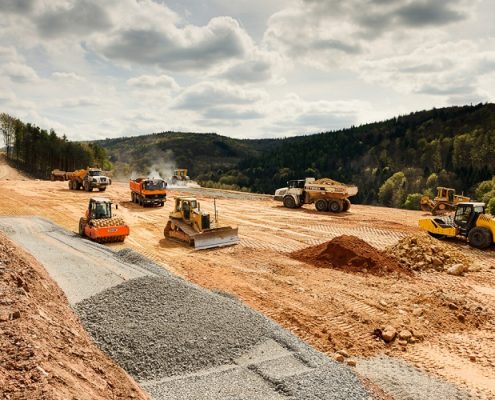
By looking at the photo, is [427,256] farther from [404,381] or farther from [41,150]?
[41,150]

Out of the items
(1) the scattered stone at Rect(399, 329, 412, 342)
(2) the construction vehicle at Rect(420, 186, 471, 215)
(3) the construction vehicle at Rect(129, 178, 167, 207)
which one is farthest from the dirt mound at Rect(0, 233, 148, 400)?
(2) the construction vehicle at Rect(420, 186, 471, 215)

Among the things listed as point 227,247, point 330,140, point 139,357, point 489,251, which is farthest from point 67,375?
point 330,140

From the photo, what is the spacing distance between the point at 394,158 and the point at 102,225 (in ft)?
353

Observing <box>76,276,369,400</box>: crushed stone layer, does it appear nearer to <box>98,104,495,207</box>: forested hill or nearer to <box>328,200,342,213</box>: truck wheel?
<box>328,200,342,213</box>: truck wheel

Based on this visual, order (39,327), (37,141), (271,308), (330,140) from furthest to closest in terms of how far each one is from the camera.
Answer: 1. (330,140)
2. (37,141)
3. (271,308)
4. (39,327)

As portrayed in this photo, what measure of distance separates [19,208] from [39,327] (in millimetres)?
25341

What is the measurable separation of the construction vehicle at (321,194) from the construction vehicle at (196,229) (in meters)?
12.3

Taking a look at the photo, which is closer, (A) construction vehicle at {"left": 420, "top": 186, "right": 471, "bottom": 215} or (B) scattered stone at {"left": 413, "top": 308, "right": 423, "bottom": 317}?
(B) scattered stone at {"left": 413, "top": 308, "right": 423, "bottom": 317}

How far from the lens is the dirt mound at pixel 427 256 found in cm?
1562

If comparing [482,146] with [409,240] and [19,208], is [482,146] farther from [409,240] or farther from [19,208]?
[19,208]

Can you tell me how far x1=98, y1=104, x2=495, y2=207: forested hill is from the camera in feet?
271

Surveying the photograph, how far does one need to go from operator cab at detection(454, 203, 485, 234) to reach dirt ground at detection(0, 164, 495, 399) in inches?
36.1

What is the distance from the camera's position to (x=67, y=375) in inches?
213

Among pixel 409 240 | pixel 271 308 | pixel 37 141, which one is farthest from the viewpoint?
pixel 37 141
